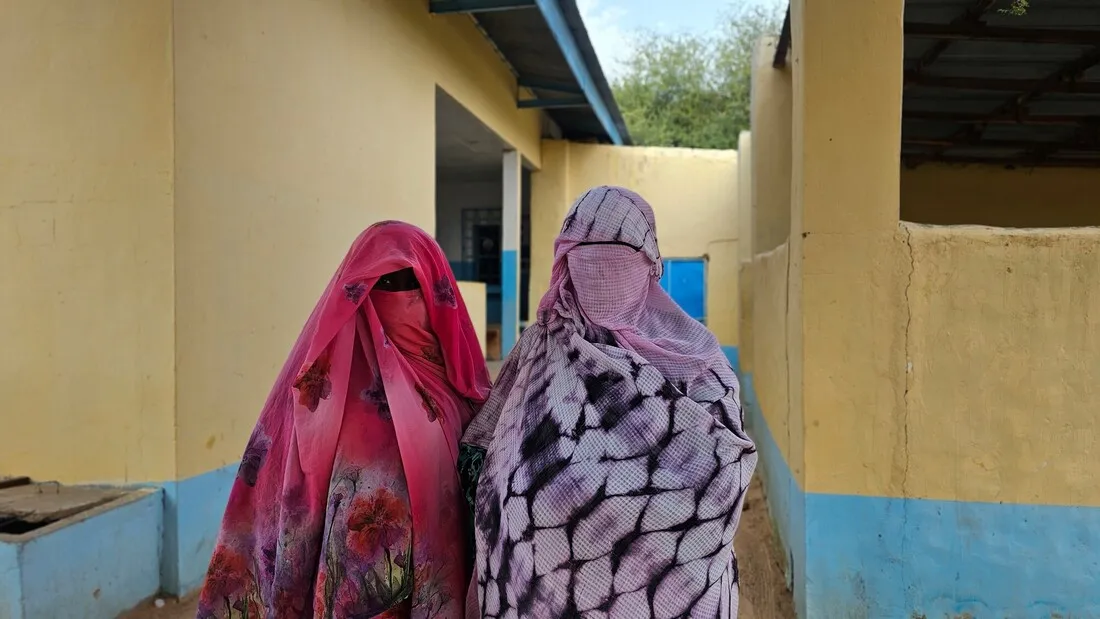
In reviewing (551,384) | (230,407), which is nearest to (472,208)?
(230,407)

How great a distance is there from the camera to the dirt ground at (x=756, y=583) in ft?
9.05

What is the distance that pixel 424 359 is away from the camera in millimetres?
1729

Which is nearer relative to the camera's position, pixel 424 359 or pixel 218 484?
pixel 424 359

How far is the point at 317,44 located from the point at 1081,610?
177 inches

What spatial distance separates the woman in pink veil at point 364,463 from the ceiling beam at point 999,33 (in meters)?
3.57

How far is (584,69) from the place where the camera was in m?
7.30

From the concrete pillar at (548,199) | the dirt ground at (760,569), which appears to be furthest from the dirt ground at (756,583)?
the concrete pillar at (548,199)

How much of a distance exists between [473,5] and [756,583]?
14.9 ft

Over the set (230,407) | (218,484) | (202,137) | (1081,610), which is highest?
(202,137)

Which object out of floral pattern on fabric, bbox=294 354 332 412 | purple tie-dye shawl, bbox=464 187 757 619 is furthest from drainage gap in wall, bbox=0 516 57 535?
purple tie-dye shawl, bbox=464 187 757 619

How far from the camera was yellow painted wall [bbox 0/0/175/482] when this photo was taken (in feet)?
9.12

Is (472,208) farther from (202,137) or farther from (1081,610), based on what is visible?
(1081,610)

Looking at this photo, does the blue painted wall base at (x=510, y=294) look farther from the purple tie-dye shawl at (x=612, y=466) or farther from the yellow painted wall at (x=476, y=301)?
the purple tie-dye shawl at (x=612, y=466)

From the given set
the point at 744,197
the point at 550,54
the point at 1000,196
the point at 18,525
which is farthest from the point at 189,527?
the point at 1000,196
